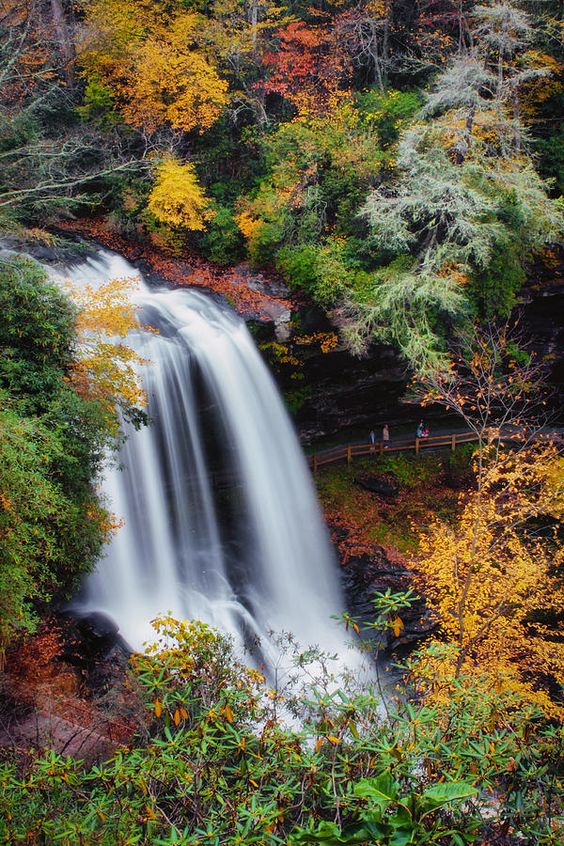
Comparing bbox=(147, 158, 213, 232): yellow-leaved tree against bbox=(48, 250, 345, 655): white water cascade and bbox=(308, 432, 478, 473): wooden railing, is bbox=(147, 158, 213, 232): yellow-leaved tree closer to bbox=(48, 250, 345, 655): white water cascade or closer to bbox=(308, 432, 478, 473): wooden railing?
bbox=(48, 250, 345, 655): white water cascade

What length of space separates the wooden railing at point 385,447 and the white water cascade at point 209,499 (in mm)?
1462

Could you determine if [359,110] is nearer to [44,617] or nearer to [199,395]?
[199,395]

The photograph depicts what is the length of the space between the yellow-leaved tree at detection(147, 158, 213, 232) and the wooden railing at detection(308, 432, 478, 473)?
844cm

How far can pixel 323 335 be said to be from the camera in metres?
16.5

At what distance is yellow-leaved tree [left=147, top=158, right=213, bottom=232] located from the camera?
16938 mm

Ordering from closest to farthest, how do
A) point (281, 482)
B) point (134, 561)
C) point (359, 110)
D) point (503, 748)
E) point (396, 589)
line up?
1. point (503, 748)
2. point (134, 561)
3. point (396, 589)
4. point (281, 482)
5. point (359, 110)

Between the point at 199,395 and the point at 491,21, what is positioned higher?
the point at 491,21

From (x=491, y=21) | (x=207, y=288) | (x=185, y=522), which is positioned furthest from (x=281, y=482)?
(x=491, y=21)

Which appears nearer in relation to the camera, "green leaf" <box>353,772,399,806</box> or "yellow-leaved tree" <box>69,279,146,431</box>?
"green leaf" <box>353,772,399,806</box>

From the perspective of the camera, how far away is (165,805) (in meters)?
3.65

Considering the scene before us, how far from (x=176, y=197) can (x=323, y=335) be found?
6.21 metres

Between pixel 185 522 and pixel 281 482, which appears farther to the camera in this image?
pixel 281 482

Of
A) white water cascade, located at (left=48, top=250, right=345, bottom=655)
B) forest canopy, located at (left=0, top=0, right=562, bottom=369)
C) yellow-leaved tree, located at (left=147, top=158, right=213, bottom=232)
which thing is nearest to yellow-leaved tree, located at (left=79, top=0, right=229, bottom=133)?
forest canopy, located at (left=0, top=0, right=562, bottom=369)

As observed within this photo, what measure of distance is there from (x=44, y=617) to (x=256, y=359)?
8.72 metres
